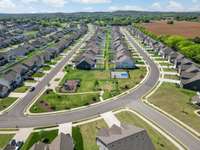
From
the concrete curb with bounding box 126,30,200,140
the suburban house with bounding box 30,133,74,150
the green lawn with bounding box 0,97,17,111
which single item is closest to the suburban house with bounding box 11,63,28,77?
the green lawn with bounding box 0,97,17,111

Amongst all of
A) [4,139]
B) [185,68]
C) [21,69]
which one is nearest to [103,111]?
[4,139]

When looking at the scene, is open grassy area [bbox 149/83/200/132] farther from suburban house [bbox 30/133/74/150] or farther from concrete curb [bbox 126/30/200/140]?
suburban house [bbox 30/133/74/150]

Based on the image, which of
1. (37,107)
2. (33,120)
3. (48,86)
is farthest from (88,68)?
(33,120)

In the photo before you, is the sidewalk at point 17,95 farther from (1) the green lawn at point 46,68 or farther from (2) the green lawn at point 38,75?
(1) the green lawn at point 46,68

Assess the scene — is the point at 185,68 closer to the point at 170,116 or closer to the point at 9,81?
the point at 170,116

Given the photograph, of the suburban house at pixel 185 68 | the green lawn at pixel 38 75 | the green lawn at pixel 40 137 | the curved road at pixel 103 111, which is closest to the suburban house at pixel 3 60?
the green lawn at pixel 38 75

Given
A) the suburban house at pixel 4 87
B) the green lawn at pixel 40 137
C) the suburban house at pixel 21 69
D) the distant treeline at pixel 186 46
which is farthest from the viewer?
the distant treeline at pixel 186 46
